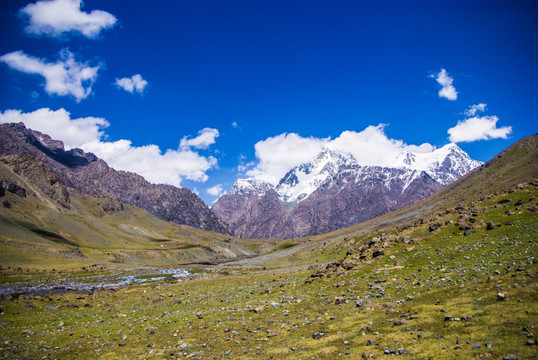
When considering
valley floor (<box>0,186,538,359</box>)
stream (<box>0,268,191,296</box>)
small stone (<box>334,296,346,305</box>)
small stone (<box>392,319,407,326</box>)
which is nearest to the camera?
valley floor (<box>0,186,538,359</box>)

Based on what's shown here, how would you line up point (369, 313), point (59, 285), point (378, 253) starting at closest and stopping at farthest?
1. point (369, 313)
2. point (378, 253)
3. point (59, 285)

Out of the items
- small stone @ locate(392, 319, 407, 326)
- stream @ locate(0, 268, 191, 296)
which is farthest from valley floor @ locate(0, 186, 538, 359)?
stream @ locate(0, 268, 191, 296)

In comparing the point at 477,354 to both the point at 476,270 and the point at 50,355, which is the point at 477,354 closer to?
the point at 476,270

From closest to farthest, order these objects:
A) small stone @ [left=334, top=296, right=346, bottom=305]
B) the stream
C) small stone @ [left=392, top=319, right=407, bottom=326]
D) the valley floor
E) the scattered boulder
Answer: the valley floor
small stone @ [left=392, top=319, right=407, bottom=326]
small stone @ [left=334, top=296, right=346, bottom=305]
the scattered boulder
the stream

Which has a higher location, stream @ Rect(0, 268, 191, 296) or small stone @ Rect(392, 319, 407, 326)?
small stone @ Rect(392, 319, 407, 326)

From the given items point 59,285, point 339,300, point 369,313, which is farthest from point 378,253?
point 59,285

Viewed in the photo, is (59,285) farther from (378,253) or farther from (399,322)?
(399,322)

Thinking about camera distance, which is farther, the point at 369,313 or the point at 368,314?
the point at 369,313

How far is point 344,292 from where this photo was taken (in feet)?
106

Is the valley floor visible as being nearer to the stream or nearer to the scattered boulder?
the scattered boulder

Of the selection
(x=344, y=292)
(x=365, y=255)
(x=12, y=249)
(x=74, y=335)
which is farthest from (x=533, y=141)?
(x=12, y=249)

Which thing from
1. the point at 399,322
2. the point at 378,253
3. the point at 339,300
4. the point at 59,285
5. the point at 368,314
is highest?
the point at 378,253

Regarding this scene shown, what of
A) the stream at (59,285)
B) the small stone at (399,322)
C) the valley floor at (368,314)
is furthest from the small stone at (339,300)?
the stream at (59,285)

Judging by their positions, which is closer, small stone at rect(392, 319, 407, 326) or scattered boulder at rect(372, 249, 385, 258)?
small stone at rect(392, 319, 407, 326)
